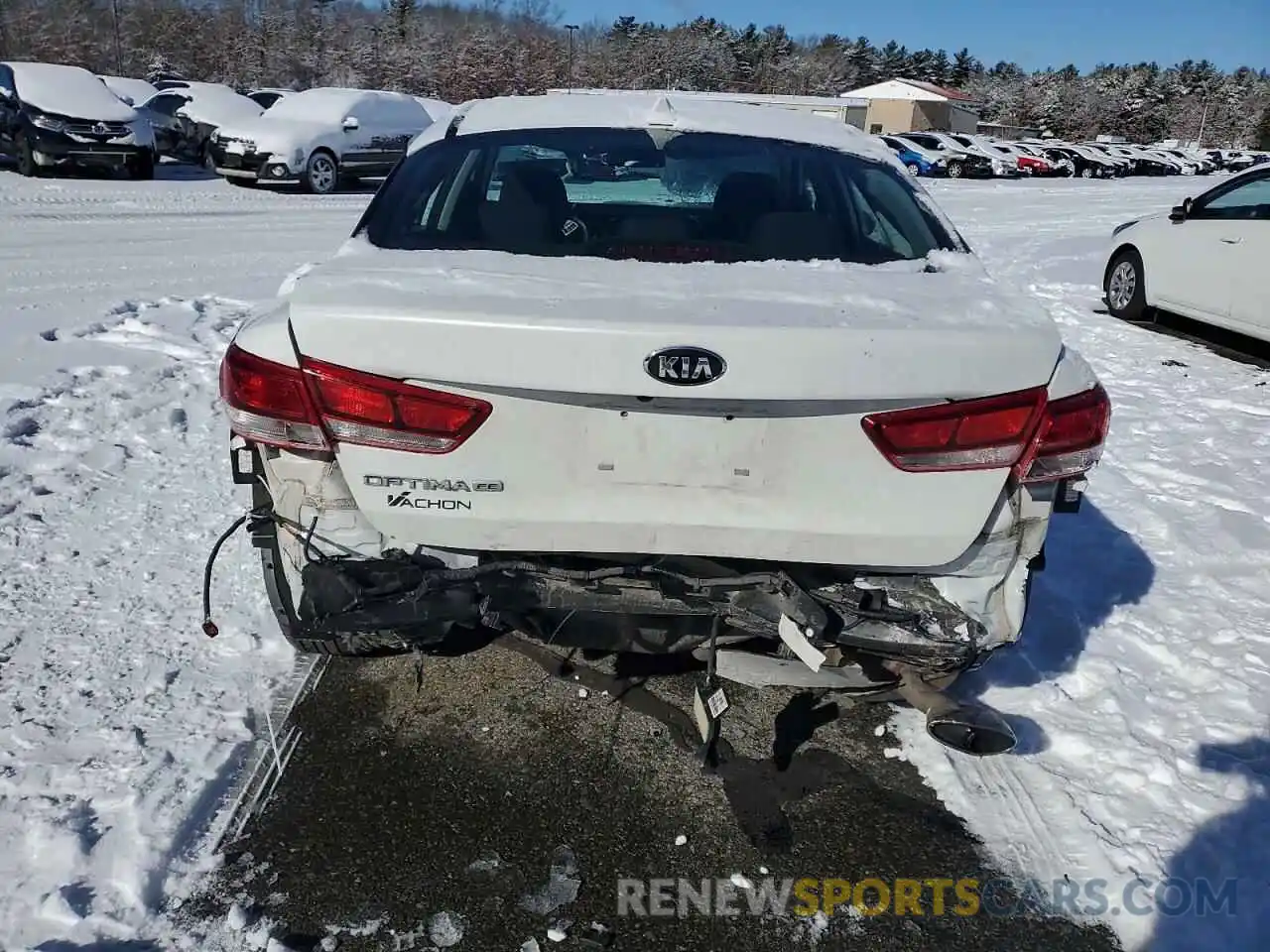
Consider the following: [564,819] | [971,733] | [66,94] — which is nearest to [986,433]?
[971,733]

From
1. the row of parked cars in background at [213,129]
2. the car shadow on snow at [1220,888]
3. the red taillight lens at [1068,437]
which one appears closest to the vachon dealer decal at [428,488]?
the red taillight lens at [1068,437]

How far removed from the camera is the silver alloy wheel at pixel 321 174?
1577cm

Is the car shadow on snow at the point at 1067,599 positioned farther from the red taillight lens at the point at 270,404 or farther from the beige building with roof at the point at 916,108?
the beige building with roof at the point at 916,108

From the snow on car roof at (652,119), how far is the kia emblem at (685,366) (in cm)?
164

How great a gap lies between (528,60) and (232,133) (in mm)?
39490

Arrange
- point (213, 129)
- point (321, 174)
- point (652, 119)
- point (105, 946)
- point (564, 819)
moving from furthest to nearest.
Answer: point (213, 129) → point (321, 174) → point (652, 119) → point (564, 819) → point (105, 946)

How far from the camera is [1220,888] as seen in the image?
2.49m

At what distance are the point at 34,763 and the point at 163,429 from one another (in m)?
2.74

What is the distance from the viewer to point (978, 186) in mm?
28906

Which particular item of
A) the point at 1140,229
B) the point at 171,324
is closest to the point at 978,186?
the point at 1140,229

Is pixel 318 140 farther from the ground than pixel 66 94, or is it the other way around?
pixel 66 94

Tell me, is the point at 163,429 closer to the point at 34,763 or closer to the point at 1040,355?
the point at 34,763

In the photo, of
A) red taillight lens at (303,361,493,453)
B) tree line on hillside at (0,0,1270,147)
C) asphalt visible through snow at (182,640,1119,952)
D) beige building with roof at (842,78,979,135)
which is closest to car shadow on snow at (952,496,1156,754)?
asphalt visible through snow at (182,640,1119,952)

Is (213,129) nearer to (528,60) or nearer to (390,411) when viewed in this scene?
(390,411)
